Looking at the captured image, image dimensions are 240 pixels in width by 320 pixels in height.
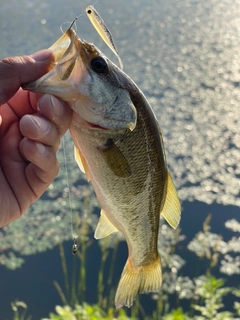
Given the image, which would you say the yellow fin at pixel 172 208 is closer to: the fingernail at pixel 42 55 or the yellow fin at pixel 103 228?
the yellow fin at pixel 103 228

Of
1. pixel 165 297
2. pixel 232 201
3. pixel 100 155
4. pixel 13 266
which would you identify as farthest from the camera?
pixel 232 201

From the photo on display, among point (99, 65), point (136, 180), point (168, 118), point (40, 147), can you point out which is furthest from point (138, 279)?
point (168, 118)

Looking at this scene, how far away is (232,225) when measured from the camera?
208 inches

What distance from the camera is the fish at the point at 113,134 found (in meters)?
1.56

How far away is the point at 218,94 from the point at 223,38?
2.94 m

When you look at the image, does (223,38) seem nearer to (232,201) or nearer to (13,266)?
(232,201)

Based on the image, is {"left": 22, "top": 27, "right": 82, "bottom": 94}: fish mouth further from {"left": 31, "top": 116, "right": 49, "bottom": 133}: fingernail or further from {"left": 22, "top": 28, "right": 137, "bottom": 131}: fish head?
{"left": 31, "top": 116, "right": 49, "bottom": 133}: fingernail

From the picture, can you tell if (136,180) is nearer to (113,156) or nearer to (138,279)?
(113,156)

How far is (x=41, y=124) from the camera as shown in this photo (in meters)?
1.67

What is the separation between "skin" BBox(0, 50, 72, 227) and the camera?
1669 mm

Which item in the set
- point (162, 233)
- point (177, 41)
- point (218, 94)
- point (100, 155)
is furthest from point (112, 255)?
point (177, 41)

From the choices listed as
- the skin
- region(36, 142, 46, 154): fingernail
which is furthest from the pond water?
region(36, 142, 46, 154): fingernail

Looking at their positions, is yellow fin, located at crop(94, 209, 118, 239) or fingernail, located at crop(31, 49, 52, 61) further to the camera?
yellow fin, located at crop(94, 209, 118, 239)

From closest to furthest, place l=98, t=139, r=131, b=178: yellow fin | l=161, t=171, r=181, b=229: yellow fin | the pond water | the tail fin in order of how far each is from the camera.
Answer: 1. l=98, t=139, r=131, b=178: yellow fin
2. l=161, t=171, r=181, b=229: yellow fin
3. the tail fin
4. the pond water
